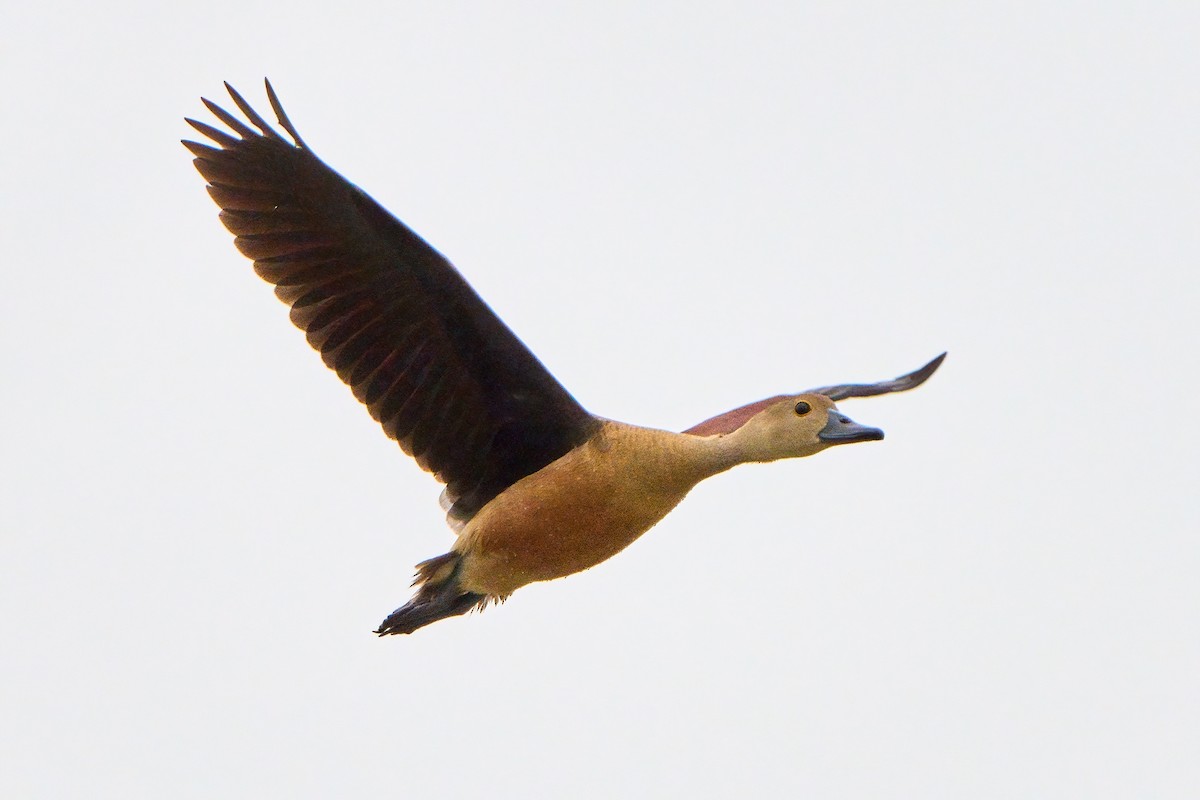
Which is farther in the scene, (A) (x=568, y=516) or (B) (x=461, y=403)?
(B) (x=461, y=403)

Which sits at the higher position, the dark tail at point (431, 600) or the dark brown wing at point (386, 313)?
the dark brown wing at point (386, 313)

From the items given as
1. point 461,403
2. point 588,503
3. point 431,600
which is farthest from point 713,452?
point 431,600

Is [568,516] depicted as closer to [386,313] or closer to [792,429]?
[792,429]

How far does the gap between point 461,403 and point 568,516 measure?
95 cm

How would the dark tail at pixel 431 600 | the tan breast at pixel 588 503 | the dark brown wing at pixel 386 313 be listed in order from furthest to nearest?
the dark tail at pixel 431 600 < the dark brown wing at pixel 386 313 < the tan breast at pixel 588 503

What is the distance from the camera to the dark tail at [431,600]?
10.7m

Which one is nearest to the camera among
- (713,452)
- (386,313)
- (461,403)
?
(713,452)

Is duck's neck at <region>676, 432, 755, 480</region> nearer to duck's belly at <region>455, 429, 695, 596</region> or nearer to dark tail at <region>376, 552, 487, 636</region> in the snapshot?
duck's belly at <region>455, 429, 695, 596</region>

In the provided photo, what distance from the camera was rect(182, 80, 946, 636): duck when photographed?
1014 centimetres

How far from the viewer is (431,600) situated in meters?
10.8

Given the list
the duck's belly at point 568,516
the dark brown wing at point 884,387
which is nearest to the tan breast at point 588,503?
the duck's belly at point 568,516

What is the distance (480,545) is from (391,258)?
161 cm

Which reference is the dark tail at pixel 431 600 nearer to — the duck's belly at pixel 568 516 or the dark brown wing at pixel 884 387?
the duck's belly at pixel 568 516

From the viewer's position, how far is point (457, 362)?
1052cm
